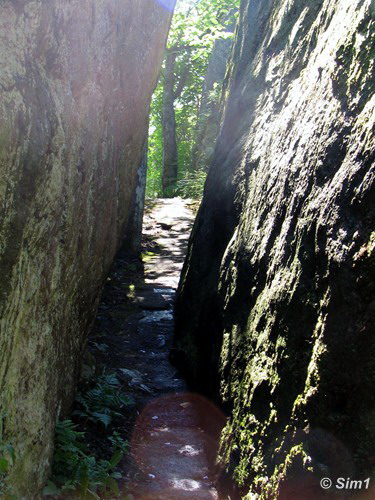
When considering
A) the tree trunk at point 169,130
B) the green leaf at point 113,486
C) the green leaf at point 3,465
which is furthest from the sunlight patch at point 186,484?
the tree trunk at point 169,130

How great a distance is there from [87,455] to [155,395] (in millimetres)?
1888

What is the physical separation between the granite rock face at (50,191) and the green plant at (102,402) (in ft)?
0.99

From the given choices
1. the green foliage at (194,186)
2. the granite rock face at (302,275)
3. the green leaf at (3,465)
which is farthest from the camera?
the green foliage at (194,186)

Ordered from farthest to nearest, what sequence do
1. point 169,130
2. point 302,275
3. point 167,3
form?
point 169,130 < point 167,3 < point 302,275

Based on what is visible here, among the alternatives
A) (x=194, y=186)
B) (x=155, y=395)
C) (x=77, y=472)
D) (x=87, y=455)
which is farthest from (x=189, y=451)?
(x=194, y=186)

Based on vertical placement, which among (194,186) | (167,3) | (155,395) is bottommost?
(155,395)

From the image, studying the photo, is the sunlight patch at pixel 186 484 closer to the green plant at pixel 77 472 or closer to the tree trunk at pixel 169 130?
the green plant at pixel 77 472

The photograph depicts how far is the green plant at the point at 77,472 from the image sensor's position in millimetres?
3717

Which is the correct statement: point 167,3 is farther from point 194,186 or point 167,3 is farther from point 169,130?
point 169,130

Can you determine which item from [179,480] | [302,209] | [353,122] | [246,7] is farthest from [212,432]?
[246,7]

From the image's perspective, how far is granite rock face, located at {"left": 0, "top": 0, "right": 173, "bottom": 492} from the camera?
3.00 m

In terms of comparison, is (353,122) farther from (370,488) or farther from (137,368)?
(137,368)

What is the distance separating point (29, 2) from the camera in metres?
3.15

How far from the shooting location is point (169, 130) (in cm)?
2481
